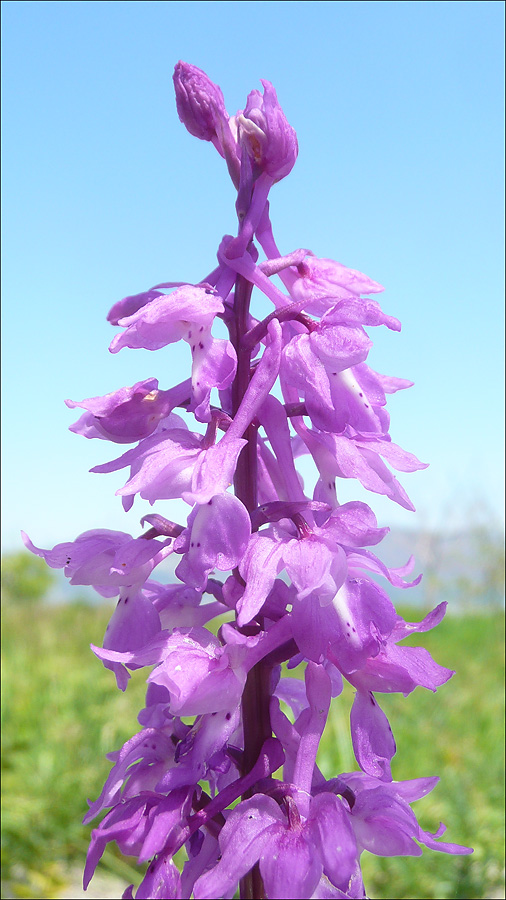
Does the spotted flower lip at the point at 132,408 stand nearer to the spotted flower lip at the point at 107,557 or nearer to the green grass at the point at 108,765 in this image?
the spotted flower lip at the point at 107,557

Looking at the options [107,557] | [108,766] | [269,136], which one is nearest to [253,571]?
[107,557]

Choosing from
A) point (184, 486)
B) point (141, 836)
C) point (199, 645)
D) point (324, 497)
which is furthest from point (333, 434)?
point (141, 836)

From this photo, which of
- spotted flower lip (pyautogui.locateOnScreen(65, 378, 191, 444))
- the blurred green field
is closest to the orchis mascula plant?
spotted flower lip (pyautogui.locateOnScreen(65, 378, 191, 444))

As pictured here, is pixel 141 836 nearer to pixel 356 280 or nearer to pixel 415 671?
pixel 415 671

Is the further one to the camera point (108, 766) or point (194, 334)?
point (108, 766)

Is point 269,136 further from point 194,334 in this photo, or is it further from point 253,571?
point 253,571

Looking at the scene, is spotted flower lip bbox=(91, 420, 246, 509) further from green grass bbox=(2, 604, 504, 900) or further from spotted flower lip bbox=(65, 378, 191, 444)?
green grass bbox=(2, 604, 504, 900)
